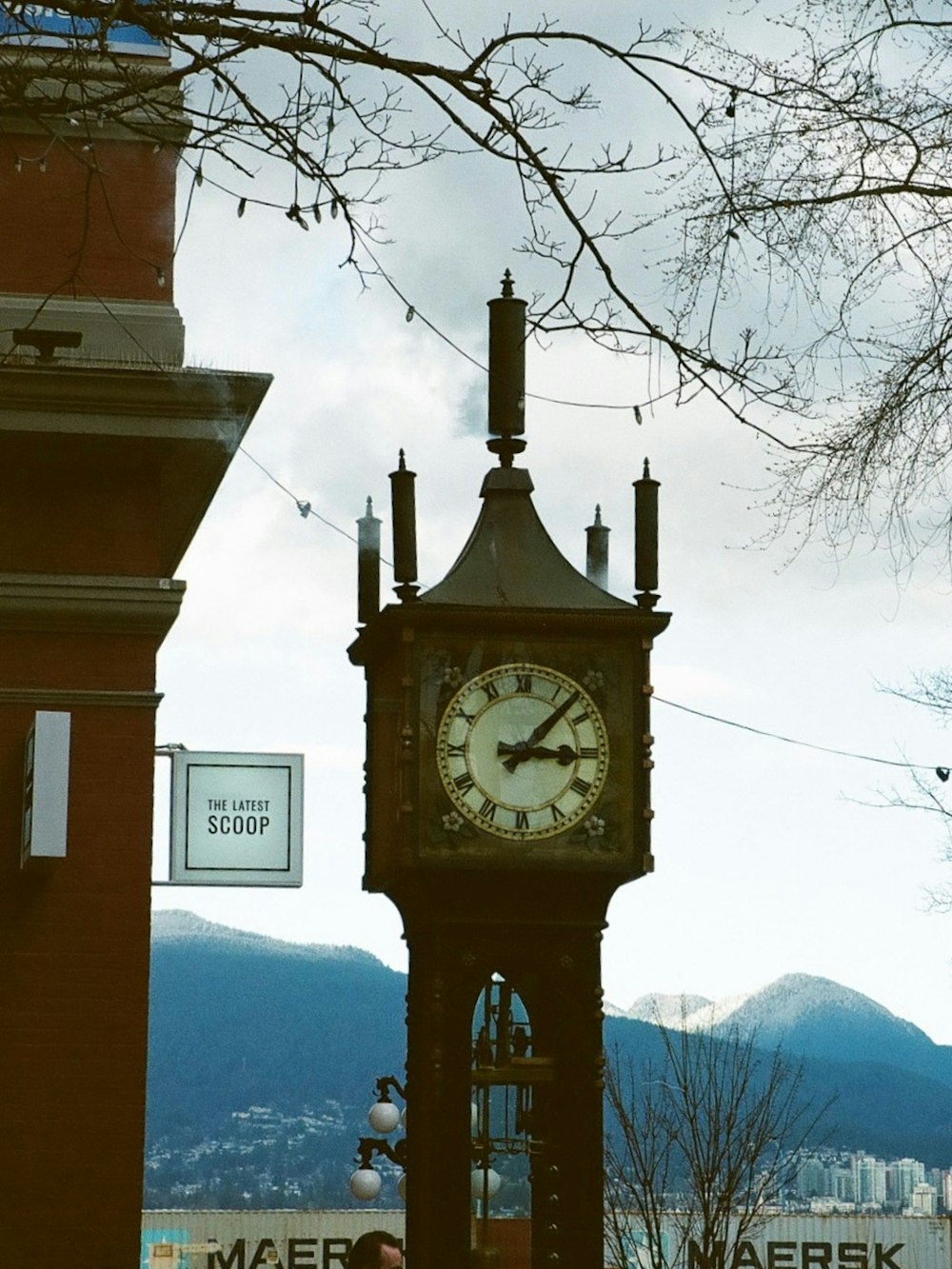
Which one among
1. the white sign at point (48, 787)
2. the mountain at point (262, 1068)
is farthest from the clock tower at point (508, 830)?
the mountain at point (262, 1068)

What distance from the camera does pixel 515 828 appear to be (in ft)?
28.9

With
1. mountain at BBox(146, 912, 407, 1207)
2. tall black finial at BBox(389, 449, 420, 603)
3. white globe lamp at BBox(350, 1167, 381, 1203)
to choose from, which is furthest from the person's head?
mountain at BBox(146, 912, 407, 1207)

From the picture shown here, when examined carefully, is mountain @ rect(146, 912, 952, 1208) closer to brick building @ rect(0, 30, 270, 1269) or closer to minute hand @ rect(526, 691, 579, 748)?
brick building @ rect(0, 30, 270, 1269)

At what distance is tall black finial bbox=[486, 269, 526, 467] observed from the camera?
356 inches

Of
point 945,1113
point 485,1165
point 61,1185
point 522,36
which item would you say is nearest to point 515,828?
point 485,1165

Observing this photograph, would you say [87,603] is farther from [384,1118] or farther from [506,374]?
[506,374]

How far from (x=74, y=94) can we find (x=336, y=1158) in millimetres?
125826

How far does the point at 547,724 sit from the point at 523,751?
0.15m

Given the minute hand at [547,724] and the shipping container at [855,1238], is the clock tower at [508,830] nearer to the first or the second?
the minute hand at [547,724]

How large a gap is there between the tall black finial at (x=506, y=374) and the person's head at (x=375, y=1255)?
2812mm

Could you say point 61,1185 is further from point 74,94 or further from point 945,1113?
point 945,1113

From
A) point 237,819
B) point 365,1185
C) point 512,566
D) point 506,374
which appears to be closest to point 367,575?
point 512,566

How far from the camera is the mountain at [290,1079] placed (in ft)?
461

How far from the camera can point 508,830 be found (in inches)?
346
